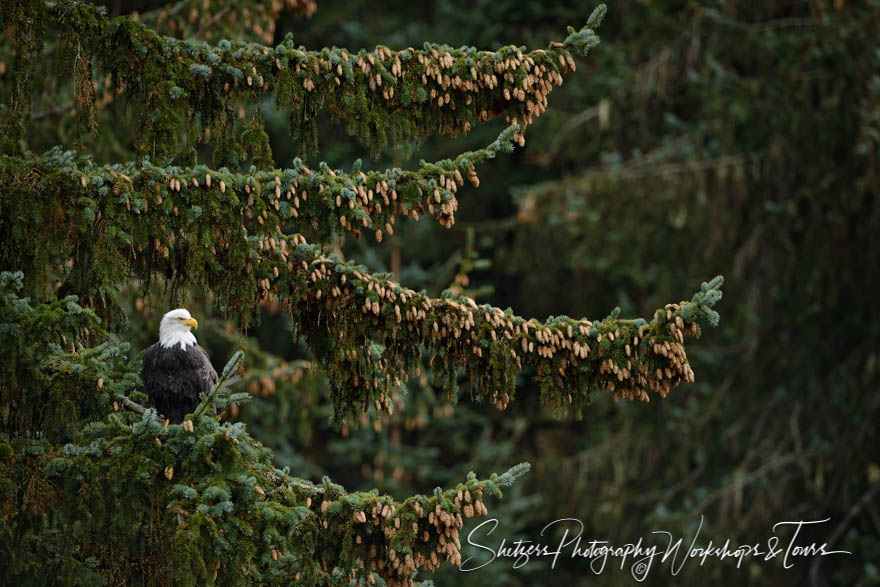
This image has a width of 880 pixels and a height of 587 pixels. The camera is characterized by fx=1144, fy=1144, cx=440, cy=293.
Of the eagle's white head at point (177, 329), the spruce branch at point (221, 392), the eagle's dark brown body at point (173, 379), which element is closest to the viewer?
the spruce branch at point (221, 392)

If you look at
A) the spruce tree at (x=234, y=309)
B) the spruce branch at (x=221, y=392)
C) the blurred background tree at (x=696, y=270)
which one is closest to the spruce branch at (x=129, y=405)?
the spruce tree at (x=234, y=309)

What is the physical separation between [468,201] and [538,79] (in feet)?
40.3

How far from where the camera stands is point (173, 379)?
582 cm

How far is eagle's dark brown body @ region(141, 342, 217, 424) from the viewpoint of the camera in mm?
5781

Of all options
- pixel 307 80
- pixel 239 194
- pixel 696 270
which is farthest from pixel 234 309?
pixel 696 270

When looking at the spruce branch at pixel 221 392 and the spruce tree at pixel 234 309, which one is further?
the spruce tree at pixel 234 309

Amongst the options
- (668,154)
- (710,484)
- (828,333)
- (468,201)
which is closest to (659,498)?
(710,484)

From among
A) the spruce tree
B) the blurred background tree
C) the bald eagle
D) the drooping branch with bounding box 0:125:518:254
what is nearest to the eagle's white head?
the bald eagle

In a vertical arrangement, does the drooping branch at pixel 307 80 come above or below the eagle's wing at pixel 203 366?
above

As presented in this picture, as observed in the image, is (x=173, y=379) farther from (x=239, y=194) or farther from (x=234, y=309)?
(x=239, y=194)

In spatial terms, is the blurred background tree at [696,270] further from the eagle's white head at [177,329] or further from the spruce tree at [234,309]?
the spruce tree at [234,309]

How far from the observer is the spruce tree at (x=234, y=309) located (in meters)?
4.80

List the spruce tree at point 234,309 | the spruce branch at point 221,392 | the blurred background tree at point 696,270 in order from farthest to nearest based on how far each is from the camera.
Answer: the blurred background tree at point 696,270 → the spruce tree at point 234,309 → the spruce branch at point 221,392

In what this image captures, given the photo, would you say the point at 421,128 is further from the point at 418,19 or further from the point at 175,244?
the point at 418,19
